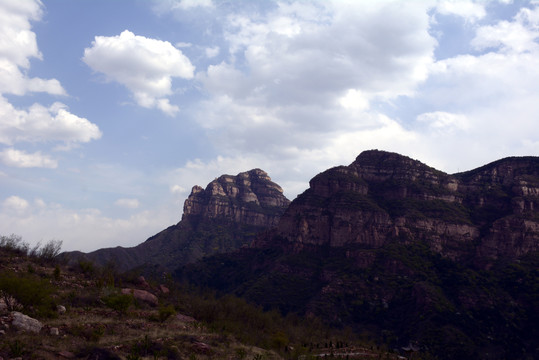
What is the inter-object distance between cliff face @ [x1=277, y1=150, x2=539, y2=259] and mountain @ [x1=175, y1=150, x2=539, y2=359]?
17.2 inches

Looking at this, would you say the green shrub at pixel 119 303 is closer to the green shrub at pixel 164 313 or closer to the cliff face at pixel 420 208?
the green shrub at pixel 164 313

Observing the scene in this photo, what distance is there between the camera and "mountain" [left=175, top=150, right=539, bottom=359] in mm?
105125

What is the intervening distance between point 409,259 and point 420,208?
27.2 metres

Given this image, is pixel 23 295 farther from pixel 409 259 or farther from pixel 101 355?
pixel 409 259

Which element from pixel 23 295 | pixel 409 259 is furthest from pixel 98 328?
pixel 409 259

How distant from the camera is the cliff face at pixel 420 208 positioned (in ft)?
454

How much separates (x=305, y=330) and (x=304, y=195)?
381 feet

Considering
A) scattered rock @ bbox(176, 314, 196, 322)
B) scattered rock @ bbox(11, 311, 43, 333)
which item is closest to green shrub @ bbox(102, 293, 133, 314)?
scattered rock @ bbox(176, 314, 196, 322)

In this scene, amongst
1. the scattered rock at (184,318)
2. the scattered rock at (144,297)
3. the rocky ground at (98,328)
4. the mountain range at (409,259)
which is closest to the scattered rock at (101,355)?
the rocky ground at (98,328)

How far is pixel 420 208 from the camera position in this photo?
153625 millimetres

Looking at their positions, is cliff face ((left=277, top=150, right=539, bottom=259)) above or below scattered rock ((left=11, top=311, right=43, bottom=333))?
above

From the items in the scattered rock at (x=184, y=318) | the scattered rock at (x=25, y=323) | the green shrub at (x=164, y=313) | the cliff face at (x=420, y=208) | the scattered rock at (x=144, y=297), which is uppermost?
the cliff face at (x=420, y=208)

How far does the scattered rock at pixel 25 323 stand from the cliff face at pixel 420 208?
5131 inches

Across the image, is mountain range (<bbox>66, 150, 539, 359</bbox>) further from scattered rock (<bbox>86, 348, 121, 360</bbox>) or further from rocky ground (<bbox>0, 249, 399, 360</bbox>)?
scattered rock (<bbox>86, 348, 121, 360</bbox>)
